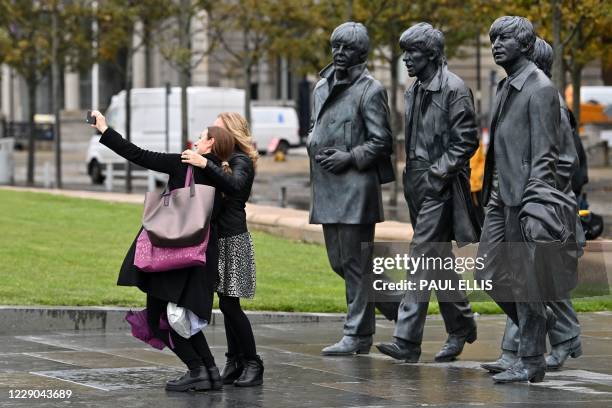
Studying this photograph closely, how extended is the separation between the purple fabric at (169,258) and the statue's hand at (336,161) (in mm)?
1968

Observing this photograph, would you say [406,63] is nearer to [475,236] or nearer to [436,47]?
[436,47]

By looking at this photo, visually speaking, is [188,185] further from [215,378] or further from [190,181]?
[215,378]

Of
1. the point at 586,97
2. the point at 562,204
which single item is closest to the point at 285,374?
the point at 562,204

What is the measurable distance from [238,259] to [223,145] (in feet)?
2.16

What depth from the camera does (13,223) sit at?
63.3 feet

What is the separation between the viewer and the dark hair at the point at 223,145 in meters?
9.22

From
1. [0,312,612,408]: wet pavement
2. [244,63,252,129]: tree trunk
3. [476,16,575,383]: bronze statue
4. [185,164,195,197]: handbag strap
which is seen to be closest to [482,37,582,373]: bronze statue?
[0,312,612,408]: wet pavement

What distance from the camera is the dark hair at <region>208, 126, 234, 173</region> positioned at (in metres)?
9.22

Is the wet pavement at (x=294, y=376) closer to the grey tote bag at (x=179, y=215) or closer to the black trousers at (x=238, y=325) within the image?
the black trousers at (x=238, y=325)

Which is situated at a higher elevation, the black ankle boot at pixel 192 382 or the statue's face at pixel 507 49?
the statue's face at pixel 507 49

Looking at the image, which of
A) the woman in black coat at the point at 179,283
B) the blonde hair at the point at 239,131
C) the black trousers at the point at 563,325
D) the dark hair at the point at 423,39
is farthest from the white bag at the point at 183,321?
the dark hair at the point at 423,39

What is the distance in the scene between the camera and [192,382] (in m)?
8.94

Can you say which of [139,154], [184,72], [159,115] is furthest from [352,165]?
[159,115]

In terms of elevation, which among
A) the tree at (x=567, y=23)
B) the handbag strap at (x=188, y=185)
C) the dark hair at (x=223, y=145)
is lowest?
the handbag strap at (x=188, y=185)
